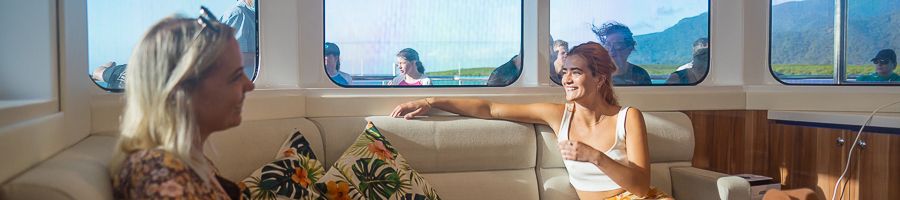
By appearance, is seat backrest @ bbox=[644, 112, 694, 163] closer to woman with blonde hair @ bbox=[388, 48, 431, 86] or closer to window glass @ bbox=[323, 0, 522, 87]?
window glass @ bbox=[323, 0, 522, 87]

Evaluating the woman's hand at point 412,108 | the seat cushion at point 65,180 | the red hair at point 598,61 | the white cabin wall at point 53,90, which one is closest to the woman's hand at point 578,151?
the red hair at point 598,61

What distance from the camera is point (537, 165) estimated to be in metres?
3.94

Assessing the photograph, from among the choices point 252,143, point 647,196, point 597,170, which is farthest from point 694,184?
point 252,143

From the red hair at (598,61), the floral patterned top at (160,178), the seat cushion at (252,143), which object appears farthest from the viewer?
the red hair at (598,61)

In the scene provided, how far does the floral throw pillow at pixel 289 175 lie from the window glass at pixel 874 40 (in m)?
2.97

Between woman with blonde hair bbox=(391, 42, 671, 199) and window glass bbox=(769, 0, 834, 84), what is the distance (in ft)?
4.32

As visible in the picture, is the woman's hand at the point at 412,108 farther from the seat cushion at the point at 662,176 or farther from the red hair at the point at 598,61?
the seat cushion at the point at 662,176

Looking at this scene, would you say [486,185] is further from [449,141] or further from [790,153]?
[790,153]

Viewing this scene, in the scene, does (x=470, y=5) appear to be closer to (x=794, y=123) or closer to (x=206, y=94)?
(x=794, y=123)

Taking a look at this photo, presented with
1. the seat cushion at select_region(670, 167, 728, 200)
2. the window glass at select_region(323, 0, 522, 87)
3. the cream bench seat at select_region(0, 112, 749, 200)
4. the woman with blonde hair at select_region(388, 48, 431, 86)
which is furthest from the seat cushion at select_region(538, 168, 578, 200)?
the woman with blonde hair at select_region(388, 48, 431, 86)

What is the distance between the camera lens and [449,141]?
12.4ft

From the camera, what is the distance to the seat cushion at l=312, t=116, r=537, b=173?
372cm

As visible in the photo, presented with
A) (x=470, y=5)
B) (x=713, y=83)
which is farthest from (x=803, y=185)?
(x=470, y=5)

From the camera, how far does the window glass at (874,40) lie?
179 inches
